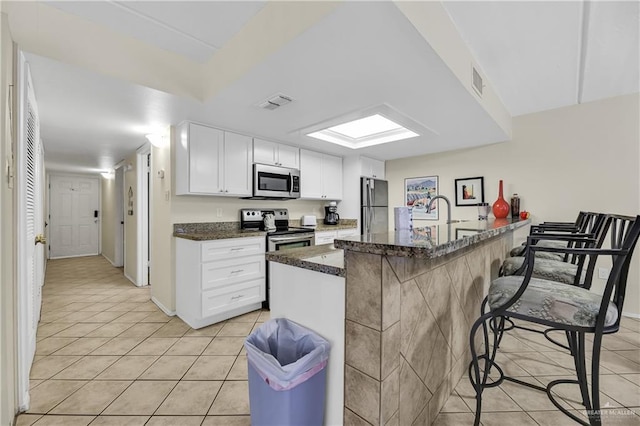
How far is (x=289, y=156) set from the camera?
3.81 metres

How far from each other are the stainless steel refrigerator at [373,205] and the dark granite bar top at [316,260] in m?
2.82

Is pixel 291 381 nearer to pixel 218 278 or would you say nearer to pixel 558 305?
pixel 558 305

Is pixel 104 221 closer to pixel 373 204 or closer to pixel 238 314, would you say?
pixel 238 314

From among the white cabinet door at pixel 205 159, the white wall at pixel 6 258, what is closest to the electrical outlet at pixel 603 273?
the white cabinet door at pixel 205 159

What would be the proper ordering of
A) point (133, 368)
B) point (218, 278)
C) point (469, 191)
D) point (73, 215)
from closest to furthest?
point (133, 368) → point (218, 278) → point (469, 191) → point (73, 215)

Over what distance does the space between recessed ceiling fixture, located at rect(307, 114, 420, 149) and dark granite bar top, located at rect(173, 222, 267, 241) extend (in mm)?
1445

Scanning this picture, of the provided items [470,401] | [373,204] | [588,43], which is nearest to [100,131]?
[373,204]

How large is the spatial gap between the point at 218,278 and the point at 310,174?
2051 millimetres

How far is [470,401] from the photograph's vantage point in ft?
5.20

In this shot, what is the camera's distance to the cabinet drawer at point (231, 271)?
2.67 m

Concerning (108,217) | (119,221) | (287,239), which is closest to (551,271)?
(287,239)

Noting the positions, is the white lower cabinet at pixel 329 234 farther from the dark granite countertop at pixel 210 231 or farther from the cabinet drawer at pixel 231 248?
the cabinet drawer at pixel 231 248

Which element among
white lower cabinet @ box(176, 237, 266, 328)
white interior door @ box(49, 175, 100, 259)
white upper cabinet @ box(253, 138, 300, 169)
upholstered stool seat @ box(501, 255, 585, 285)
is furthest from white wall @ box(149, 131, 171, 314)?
white interior door @ box(49, 175, 100, 259)

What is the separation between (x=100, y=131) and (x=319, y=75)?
2997 millimetres
